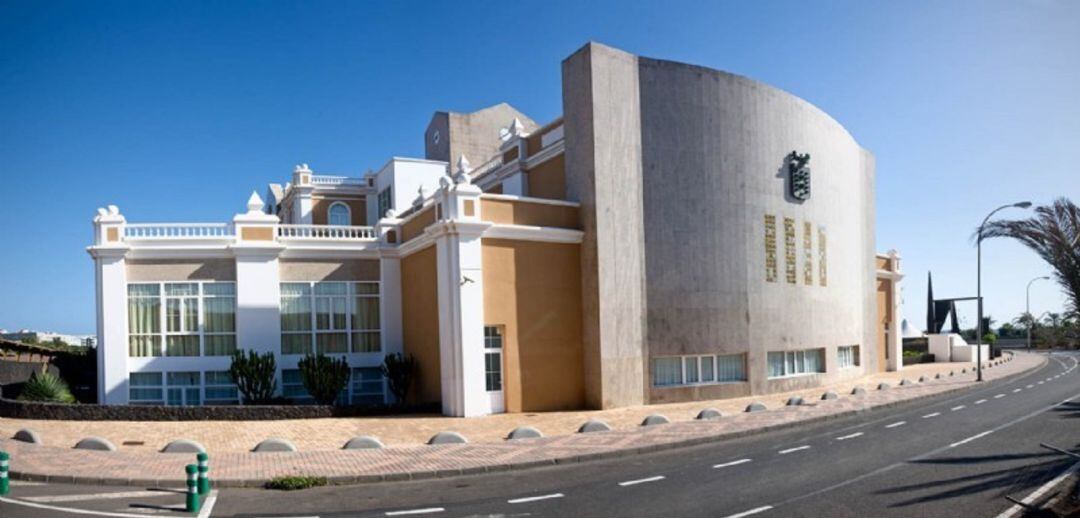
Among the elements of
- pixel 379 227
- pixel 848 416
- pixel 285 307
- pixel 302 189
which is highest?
pixel 302 189

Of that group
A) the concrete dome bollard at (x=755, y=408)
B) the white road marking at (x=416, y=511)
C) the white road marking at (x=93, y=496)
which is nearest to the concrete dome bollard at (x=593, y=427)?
the concrete dome bollard at (x=755, y=408)

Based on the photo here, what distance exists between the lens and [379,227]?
85.8 feet

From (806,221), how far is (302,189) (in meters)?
27.2

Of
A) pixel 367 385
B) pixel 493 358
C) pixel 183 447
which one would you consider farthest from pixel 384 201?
pixel 183 447

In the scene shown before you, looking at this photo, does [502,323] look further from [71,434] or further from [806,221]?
[806,221]

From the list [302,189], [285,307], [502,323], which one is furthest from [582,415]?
[302,189]

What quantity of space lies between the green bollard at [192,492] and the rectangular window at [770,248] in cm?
2207

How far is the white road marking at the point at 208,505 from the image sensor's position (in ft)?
32.8

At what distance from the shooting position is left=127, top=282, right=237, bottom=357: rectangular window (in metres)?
23.8

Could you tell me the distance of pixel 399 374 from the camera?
24156 mm

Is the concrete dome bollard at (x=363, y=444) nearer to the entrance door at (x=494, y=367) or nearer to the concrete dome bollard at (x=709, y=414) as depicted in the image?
the entrance door at (x=494, y=367)

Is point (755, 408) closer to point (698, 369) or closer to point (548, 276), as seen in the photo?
point (698, 369)

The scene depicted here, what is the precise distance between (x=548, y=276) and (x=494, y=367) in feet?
10.7

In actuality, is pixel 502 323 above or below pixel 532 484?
above
